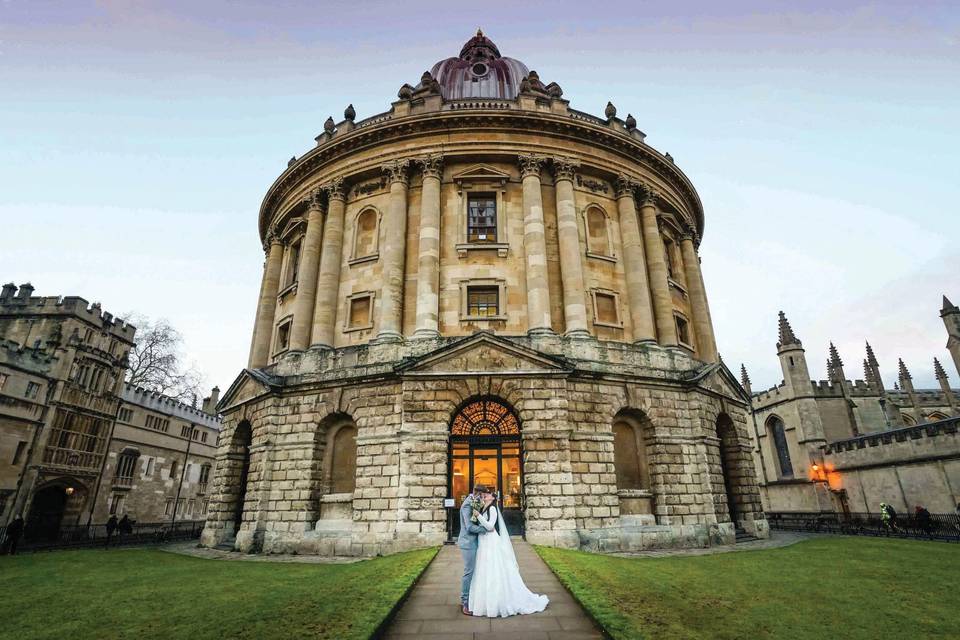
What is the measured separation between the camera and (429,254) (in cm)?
2086

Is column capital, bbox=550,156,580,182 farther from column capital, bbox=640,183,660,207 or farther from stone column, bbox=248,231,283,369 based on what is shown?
stone column, bbox=248,231,283,369

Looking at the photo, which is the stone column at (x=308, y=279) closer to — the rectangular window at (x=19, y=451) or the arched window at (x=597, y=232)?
the arched window at (x=597, y=232)

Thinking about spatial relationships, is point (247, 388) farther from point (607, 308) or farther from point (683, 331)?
point (683, 331)

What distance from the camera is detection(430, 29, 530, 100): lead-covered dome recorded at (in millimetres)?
30062

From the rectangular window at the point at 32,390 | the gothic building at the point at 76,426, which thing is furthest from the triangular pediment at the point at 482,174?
the rectangular window at the point at 32,390

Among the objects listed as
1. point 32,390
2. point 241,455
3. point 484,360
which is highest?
point 32,390

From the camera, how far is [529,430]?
1688 cm

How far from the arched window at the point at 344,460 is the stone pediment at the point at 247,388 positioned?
3505 mm

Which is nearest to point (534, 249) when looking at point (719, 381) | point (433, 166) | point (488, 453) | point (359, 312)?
point (433, 166)

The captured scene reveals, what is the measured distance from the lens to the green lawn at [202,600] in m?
6.80

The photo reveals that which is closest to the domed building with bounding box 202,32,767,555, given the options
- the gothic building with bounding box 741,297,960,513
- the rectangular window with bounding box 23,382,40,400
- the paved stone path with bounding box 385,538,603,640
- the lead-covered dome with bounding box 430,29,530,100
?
the lead-covered dome with bounding box 430,29,530,100

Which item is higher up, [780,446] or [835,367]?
[835,367]

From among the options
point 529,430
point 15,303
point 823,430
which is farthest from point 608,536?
point 15,303

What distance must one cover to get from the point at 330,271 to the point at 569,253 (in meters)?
10.9
